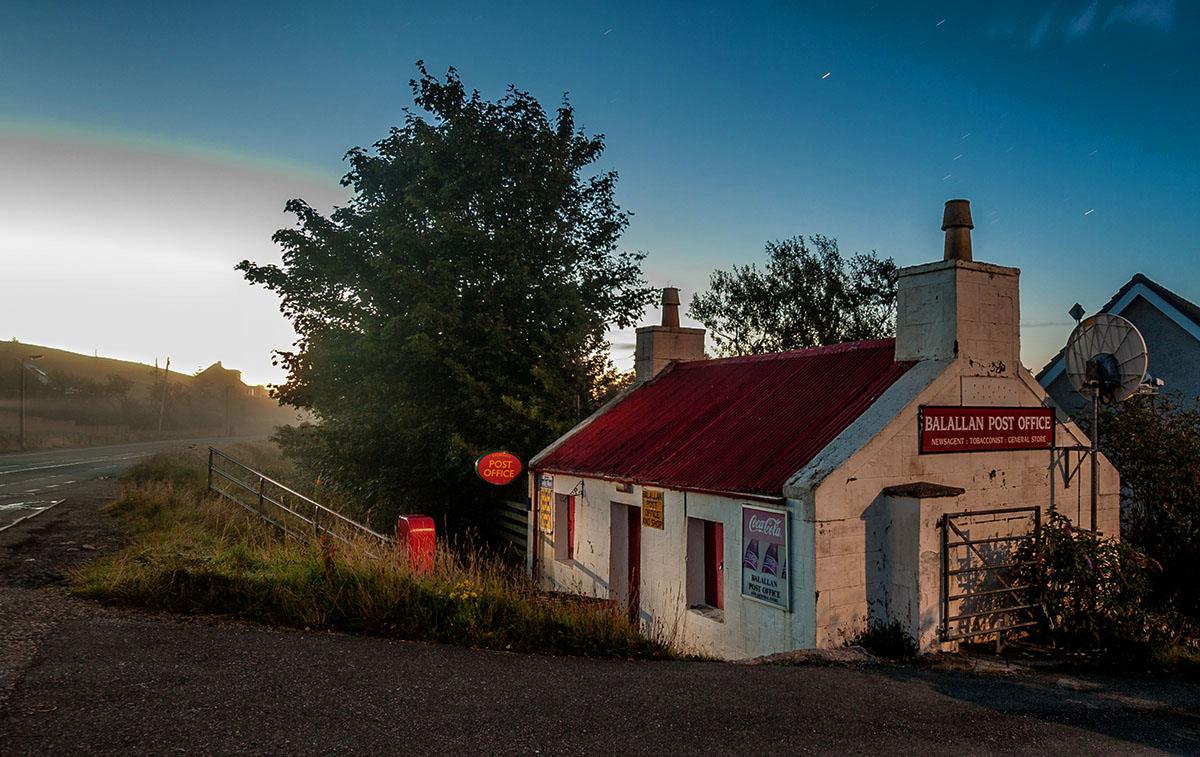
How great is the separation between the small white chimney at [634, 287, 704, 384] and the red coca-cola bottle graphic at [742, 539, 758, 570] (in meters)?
8.24

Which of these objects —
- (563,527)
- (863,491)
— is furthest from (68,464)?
(863,491)

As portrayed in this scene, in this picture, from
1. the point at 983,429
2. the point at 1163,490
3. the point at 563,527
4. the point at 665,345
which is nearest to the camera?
the point at 983,429

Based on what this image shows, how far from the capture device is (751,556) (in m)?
9.59

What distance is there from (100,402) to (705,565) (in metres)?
75.6

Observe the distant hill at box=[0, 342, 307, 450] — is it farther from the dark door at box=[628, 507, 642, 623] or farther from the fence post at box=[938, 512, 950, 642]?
the fence post at box=[938, 512, 950, 642]

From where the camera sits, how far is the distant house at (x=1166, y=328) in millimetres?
15781

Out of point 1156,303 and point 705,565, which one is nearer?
point 705,565

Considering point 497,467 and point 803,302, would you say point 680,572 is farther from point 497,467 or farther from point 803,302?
point 803,302

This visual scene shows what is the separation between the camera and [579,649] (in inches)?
282

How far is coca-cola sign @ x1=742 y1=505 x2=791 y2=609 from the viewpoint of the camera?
358 inches

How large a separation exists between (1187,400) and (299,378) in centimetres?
2119

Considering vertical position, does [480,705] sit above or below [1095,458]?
below

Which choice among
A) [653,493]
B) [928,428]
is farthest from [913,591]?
[653,493]

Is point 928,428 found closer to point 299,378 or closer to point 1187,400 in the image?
point 1187,400
